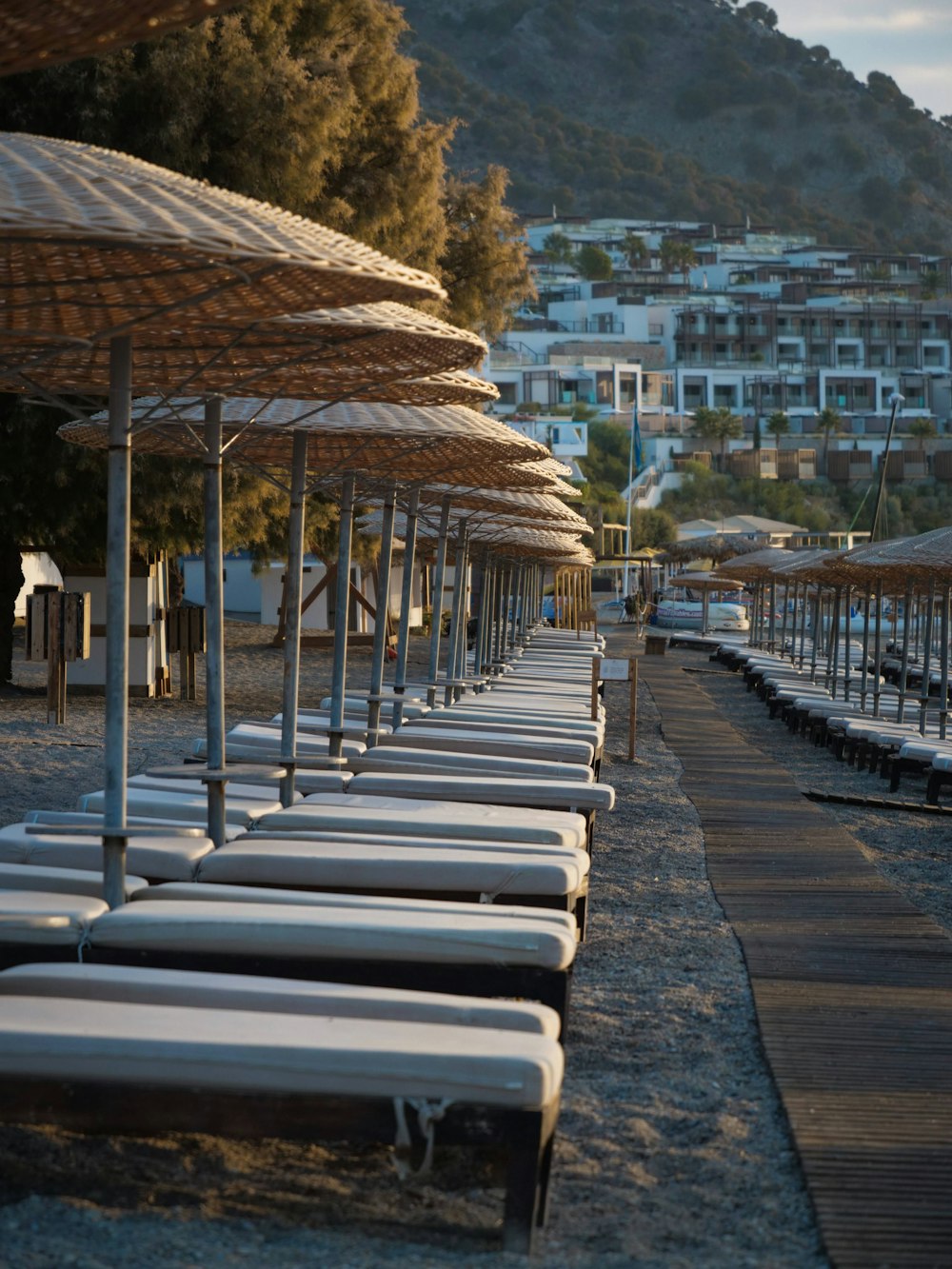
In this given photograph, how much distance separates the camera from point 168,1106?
3438 mm

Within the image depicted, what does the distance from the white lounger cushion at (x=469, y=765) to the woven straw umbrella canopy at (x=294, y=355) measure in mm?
2457

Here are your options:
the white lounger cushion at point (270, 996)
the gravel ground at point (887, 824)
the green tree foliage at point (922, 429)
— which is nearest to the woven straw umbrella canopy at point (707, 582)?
the gravel ground at point (887, 824)

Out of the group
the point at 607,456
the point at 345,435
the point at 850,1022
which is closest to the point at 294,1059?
the point at 850,1022

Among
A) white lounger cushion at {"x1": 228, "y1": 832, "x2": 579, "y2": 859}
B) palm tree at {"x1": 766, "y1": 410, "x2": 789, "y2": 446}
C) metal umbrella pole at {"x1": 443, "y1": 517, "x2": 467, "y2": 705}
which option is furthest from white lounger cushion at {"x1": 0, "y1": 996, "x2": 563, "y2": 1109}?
palm tree at {"x1": 766, "y1": 410, "x2": 789, "y2": 446}

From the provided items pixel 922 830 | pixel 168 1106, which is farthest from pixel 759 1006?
pixel 922 830

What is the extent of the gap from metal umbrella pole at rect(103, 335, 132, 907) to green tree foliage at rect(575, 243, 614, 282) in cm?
15674

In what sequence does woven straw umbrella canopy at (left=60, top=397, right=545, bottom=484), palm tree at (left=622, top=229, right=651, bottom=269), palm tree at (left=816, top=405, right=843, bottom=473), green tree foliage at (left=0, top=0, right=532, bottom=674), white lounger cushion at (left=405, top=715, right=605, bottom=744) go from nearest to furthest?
woven straw umbrella canopy at (left=60, top=397, right=545, bottom=484), white lounger cushion at (left=405, top=715, right=605, bottom=744), green tree foliage at (left=0, top=0, right=532, bottom=674), palm tree at (left=816, top=405, right=843, bottom=473), palm tree at (left=622, top=229, right=651, bottom=269)

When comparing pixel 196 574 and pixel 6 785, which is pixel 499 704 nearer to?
pixel 6 785

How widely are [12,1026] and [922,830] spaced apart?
7.94m

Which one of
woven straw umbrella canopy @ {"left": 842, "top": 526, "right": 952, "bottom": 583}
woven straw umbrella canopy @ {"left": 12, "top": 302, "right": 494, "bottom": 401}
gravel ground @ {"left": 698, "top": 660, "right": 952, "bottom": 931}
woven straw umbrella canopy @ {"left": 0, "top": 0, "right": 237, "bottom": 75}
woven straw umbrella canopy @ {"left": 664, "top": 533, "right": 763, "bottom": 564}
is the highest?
woven straw umbrella canopy @ {"left": 0, "top": 0, "right": 237, "bottom": 75}

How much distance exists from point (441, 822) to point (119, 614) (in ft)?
6.16

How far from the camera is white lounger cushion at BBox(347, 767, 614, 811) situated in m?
6.87

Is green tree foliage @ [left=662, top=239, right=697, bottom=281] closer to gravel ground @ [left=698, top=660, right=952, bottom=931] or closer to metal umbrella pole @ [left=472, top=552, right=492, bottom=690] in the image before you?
metal umbrella pole @ [left=472, top=552, right=492, bottom=690]

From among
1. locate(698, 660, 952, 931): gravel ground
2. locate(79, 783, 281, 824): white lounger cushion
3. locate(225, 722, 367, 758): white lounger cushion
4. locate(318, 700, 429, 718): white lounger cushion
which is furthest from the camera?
locate(318, 700, 429, 718): white lounger cushion
